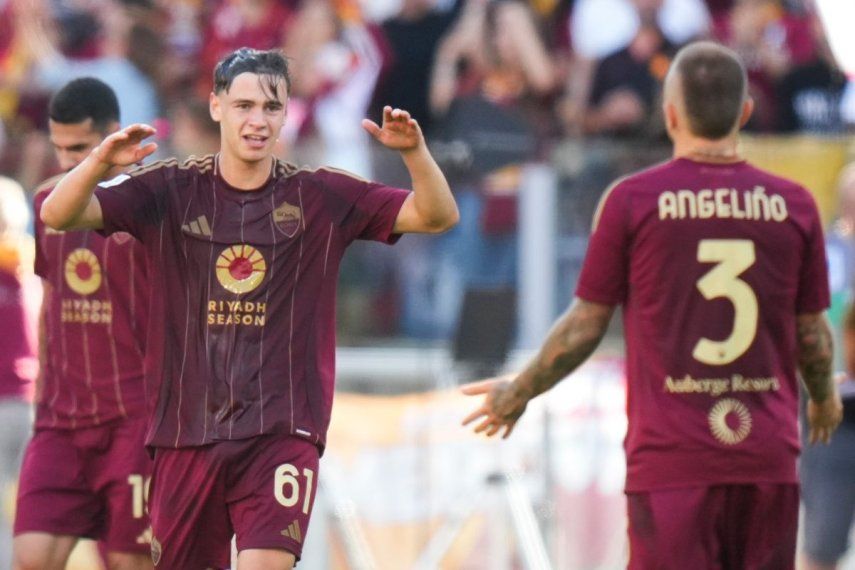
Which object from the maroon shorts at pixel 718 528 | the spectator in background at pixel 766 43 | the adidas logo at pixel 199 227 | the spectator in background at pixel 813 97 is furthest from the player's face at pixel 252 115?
the spectator in background at pixel 813 97

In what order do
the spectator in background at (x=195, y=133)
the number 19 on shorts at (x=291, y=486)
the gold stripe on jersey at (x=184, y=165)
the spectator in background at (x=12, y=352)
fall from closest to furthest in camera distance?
the number 19 on shorts at (x=291, y=486)
the gold stripe on jersey at (x=184, y=165)
the spectator in background at (x=12, y=352)
the spectator in background at (x=195, y=133)

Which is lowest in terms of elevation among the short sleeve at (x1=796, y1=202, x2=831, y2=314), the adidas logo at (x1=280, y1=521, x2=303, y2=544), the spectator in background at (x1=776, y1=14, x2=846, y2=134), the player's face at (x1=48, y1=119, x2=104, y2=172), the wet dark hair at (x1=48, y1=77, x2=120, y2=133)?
the adidas logo at (x1=280, y1=521, x2=303, y2=544)

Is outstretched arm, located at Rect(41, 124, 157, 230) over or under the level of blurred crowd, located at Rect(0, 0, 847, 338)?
under

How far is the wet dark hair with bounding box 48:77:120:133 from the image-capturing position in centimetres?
810

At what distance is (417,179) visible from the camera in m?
6.66

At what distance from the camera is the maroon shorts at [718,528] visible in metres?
6.48

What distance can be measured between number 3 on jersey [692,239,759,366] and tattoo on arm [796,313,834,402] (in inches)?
15.1

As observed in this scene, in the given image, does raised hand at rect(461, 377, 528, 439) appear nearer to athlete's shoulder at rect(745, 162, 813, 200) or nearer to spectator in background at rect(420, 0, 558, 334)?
athlete's shoulder at rect(745, 162, 813, 200)

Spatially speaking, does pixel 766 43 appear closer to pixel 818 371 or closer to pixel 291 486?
pixel 818 371

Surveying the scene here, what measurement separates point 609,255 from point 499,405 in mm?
801

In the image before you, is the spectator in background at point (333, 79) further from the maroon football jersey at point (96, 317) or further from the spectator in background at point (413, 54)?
the maroon football jersey at point (96, 317)

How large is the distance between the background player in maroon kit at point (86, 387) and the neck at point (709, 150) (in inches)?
99.8

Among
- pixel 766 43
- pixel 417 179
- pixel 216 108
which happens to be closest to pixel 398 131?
pixel 417 179

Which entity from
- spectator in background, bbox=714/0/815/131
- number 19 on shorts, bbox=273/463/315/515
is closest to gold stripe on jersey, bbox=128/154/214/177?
number 19 on shorts, bbox=273/463/315/515
